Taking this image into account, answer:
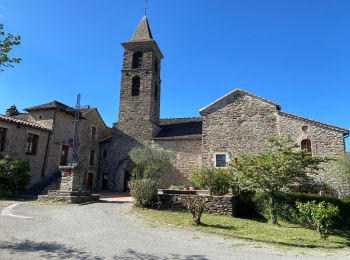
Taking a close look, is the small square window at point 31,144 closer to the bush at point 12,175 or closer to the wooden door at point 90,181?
the bush at point 12,175

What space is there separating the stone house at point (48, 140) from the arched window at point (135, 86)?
416cm

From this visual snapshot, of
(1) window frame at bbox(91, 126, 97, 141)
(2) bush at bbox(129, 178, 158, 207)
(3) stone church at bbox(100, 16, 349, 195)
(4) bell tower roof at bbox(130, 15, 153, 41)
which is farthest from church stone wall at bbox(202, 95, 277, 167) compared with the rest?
(4) bell tower roof at bbox(130, 15, 153, 41)

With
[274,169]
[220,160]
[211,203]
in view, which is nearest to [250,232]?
[274,169]

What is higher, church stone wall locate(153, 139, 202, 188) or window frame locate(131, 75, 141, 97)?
window frame locate(131, 75, 141, 97)

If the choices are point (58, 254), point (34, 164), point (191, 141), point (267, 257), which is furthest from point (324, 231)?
point (34, 164)

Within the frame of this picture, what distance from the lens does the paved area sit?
665cm

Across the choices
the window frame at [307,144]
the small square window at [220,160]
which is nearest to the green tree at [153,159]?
the small square window at [220,160]

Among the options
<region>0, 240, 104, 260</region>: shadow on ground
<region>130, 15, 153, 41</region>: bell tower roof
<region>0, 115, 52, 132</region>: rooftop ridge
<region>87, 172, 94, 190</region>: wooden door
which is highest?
<region>130, 15, 153, 41</region>: bell tower roof

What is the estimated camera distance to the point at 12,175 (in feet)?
56.2

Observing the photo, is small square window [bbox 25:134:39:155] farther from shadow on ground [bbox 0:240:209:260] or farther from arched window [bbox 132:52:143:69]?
shadow on ground [bbox 0:240:209:260]

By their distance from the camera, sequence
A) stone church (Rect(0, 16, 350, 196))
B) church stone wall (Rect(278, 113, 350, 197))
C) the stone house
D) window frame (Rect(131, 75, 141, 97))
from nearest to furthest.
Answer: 1. church stone wall (Rect(278, 113, 350, 197))
2. the stone house
3. stone church (Rect(0, 16, 350, 196))
4. window frame (Rect(131, 75, 141, 97))

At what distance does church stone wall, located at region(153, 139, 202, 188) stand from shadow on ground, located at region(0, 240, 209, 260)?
17.7 meters

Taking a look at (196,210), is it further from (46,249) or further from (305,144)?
(305,144)

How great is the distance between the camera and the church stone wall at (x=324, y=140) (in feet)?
63.1
